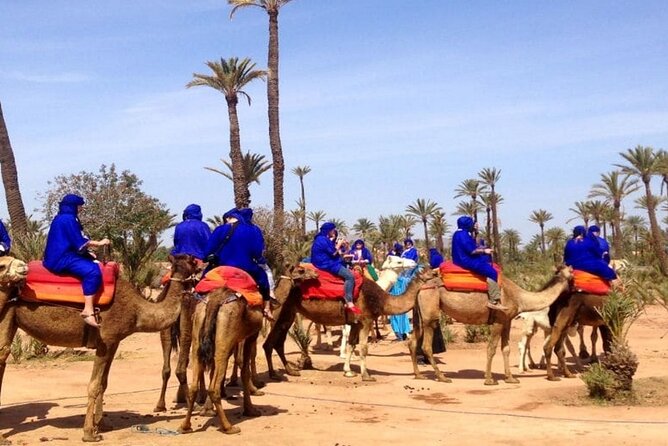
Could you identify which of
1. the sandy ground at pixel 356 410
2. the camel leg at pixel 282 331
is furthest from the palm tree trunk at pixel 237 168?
the camel leg at pixel 282 331

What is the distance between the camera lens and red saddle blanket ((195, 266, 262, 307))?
8.27 m

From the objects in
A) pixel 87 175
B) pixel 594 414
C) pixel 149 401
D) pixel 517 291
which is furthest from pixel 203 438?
pixel 87 175

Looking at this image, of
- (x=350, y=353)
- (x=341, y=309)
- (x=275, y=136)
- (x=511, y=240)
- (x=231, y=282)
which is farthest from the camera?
(x=511, y=240)

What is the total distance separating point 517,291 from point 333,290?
3144mm

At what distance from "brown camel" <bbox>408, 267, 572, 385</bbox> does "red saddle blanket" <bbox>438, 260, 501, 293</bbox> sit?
0.31 ft

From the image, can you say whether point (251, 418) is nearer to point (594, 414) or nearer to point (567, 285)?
point (594, 414)

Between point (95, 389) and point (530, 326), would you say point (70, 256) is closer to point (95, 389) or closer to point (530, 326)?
point (95, 389)

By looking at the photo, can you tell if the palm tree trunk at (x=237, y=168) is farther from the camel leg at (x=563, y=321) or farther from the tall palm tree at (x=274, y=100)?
the camel leg at (x=563, y=321)

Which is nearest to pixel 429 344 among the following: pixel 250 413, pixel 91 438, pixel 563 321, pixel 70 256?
pixel 563 321

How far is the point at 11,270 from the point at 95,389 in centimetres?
152

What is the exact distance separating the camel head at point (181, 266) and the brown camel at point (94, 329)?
480mm

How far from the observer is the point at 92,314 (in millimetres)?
7578

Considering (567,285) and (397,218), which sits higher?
(397,218)

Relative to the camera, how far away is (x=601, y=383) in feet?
31.9
